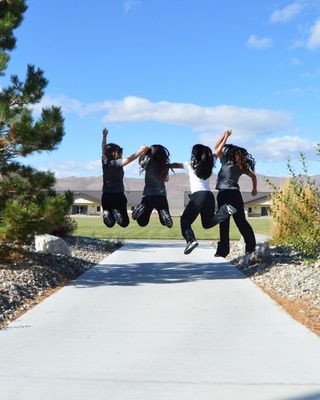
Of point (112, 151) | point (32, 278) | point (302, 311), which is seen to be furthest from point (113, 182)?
point (32, 278)

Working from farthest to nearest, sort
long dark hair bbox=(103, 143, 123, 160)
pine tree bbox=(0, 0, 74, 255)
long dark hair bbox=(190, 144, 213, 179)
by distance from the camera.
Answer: pine tree bbox=(0, 0, 74, 255) → long dark hair bbox=(103, 143, 123, 160) → long dark hair bbox=(190, 144, 213, 179)

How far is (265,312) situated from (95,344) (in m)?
2.92

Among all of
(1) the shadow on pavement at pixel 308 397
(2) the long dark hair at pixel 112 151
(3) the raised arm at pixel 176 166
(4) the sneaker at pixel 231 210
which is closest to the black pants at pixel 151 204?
(3) the raised arm at pixel 176 166

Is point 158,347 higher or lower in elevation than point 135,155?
lower

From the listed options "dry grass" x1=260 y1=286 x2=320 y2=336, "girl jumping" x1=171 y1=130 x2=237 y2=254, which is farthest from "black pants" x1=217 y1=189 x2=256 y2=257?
"dry grass" x1=260 y1=286 x2=320 y2=336

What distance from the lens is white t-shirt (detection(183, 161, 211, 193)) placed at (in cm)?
720

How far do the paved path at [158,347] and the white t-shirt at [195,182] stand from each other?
1.78 meters

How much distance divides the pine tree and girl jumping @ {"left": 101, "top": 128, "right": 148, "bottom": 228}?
2.56 m

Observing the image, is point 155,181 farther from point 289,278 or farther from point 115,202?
point 289,278

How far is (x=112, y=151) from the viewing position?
755 centimetres

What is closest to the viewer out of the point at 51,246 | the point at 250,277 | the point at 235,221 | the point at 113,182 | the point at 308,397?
the point at 308,397

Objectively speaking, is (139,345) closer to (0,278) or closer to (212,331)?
(212,331)

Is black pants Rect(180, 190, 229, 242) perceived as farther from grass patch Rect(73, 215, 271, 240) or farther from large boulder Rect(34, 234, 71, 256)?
grass patch Rect(73, 215, 271, 240)

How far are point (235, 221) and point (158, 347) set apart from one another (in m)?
3.19
